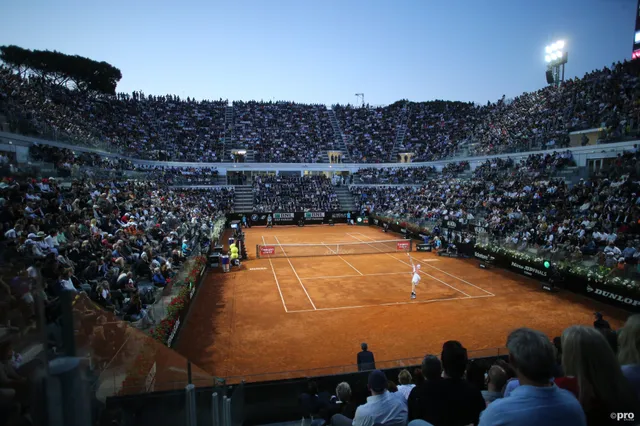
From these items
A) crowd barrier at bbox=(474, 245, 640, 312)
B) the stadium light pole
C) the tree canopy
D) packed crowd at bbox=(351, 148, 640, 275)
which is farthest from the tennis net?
the tree canopy

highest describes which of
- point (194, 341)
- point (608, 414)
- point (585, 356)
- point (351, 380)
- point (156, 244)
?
point (585, 356)

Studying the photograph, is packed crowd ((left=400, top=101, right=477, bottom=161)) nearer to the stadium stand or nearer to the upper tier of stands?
the upper tier of stands

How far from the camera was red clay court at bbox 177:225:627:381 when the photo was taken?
12.7 m

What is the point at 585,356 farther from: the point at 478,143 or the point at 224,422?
the point at 478,143

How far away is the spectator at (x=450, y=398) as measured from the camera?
3.56 m

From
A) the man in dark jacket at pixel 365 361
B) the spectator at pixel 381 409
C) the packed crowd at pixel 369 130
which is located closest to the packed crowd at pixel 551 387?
the spectator at pixel 381 409

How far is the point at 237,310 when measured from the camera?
56.5 feet

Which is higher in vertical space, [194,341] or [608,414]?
[608,414]

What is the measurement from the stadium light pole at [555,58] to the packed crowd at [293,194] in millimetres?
33411

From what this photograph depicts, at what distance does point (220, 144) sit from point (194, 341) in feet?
151

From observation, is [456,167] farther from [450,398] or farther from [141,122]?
[450,398]

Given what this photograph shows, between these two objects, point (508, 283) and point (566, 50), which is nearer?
point (508, 283)

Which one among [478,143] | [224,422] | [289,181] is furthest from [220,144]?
[224,422]

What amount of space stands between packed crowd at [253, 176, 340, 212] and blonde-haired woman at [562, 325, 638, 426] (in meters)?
44.6
